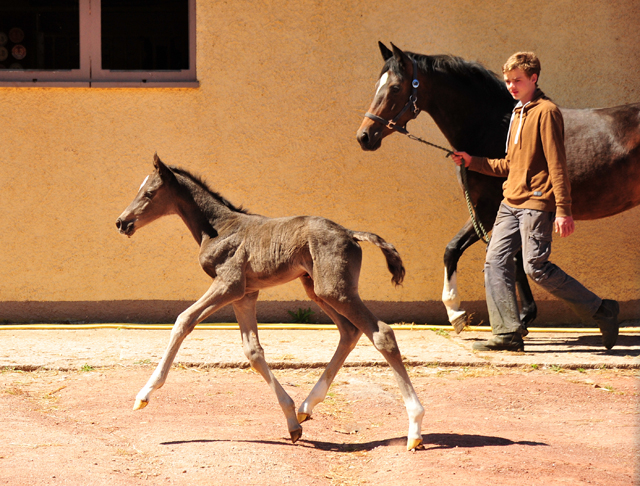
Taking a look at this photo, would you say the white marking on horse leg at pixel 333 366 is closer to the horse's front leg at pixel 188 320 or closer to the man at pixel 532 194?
the horse's front leg at pixel 188 320

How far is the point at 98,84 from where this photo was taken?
763 centimetres

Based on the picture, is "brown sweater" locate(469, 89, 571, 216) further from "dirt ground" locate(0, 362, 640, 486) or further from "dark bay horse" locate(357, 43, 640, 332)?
"dirt ground" locate(0, 362, 640, 486)

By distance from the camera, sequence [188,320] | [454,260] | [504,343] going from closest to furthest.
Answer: [188,320] < [504,343] < [454,260]

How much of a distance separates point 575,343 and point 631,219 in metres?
1.76

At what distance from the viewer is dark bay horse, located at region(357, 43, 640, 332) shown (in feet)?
21.4

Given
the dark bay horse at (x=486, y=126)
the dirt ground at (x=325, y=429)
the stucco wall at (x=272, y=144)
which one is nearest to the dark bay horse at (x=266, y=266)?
the dirt ground at (x=325, y=429)

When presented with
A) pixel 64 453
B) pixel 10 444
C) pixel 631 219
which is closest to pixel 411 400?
pixel 64 453

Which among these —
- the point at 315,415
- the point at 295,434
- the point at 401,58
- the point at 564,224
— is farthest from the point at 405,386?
the point at 401,58

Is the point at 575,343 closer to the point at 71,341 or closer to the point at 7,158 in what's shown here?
the point at 71,341

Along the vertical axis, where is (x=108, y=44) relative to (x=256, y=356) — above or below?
above

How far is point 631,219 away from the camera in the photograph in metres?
7.84

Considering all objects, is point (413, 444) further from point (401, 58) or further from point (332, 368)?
point (401, 58)

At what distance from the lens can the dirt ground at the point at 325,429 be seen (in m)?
3.48

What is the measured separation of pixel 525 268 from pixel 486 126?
64.7 inches
